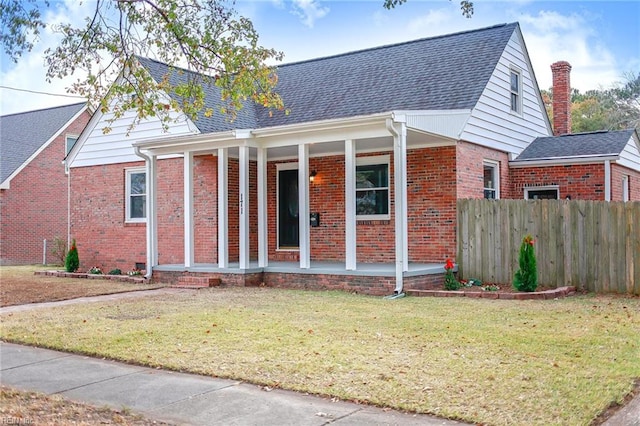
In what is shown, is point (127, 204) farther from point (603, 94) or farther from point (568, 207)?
point (603, 94)

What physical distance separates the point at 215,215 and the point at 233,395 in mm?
10184

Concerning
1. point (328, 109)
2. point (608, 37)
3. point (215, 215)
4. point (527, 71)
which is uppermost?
point (608, 37)

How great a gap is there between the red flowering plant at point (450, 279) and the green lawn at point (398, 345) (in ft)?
4.28

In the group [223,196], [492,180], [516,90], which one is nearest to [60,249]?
[223,196]

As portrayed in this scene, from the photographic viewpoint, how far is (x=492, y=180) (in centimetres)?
1467

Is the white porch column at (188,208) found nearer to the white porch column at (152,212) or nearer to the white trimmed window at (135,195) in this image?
the white porch column at (152,212)

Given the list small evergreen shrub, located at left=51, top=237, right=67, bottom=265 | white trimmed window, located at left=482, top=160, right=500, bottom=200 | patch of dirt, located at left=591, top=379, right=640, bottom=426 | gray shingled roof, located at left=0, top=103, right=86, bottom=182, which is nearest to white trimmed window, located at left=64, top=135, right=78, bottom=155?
gray shingled roof, located at left=0, top=103, right=86, bottom=182

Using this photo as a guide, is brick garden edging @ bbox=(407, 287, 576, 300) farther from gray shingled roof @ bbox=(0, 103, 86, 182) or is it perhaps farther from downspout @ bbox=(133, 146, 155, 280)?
gray shingled roof @ bbox=(0, 103, 86, 182)

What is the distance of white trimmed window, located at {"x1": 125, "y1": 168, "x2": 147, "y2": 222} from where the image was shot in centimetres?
1647

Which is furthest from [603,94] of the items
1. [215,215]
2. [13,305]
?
[13,305]

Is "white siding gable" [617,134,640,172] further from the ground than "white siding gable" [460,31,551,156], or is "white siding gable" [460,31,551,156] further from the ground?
"white siding gable" [460,31,551,156]

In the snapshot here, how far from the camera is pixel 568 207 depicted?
11.3 m

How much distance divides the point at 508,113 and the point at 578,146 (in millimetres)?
1839

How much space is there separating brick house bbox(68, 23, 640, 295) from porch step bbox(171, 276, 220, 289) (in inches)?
6.4
